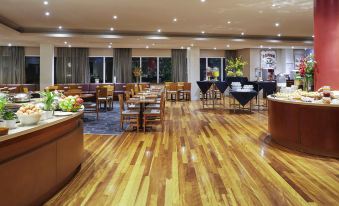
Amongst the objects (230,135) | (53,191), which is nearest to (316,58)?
(230,135)

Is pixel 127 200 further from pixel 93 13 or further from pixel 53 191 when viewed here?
pixel 93 13

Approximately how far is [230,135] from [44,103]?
430 centimetres

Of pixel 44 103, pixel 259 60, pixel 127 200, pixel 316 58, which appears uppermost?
pixel 259 60

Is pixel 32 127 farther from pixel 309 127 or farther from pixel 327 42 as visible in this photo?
pixel 327 42

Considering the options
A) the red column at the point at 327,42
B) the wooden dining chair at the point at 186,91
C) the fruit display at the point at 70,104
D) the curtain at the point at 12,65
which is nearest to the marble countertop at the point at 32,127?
the fruit display at the point at 70,104

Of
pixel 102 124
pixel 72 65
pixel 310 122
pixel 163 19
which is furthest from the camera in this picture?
pixel 72 65

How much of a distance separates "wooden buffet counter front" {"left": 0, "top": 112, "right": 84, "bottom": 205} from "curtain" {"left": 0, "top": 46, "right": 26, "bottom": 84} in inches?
545

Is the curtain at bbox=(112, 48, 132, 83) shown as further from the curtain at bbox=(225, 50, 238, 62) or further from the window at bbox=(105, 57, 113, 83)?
the curtain at bbox=(225, 50, 238, 62)

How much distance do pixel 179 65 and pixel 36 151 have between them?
15138mm

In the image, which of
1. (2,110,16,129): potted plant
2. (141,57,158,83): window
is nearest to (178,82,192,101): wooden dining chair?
(141,57,158,83): window

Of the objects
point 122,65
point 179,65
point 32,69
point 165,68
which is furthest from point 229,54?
point 32,69

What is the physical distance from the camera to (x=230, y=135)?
22.4 ft

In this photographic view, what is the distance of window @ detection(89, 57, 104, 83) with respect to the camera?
56.5ft

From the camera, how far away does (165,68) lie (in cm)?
1803
